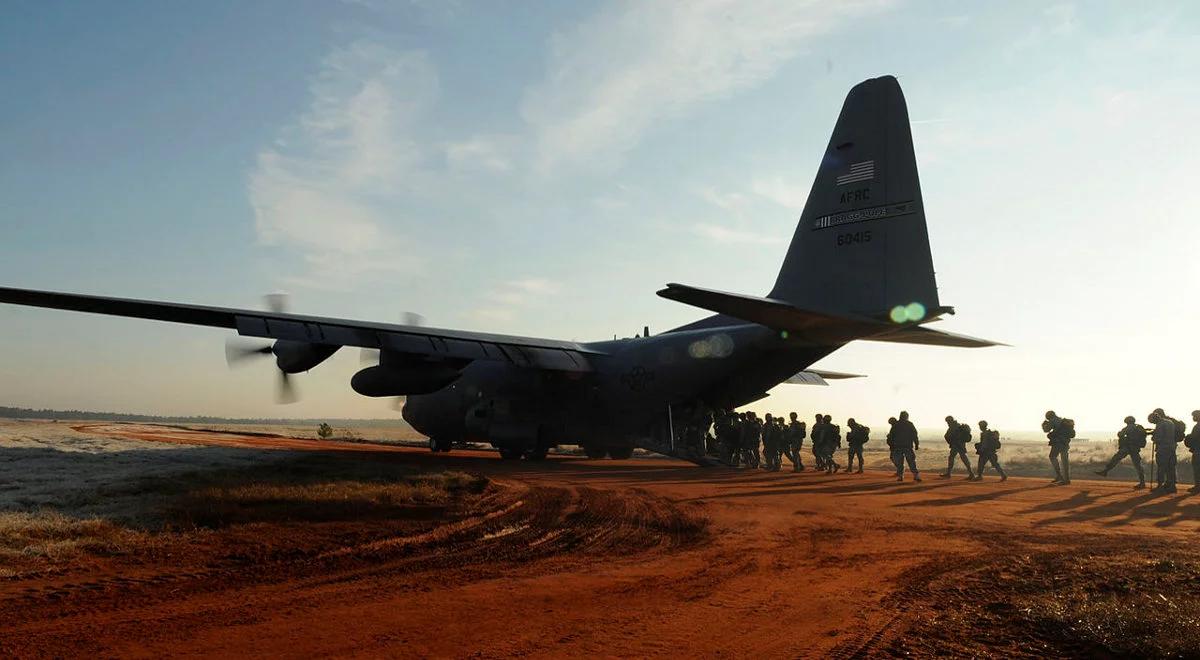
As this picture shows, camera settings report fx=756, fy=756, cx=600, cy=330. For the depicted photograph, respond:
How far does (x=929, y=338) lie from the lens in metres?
19.5

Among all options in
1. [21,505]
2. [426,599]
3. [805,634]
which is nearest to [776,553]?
[805,634]

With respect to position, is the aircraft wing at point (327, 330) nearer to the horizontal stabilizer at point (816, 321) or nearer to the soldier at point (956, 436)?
the horizontal stabilizer at point (816, 321)

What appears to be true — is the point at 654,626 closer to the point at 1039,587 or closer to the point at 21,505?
the point at 1039,587

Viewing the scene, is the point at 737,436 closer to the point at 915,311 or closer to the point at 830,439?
the point at 830,439

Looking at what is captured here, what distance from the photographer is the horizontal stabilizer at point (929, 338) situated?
18500 millimetres

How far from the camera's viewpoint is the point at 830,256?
1894 centimetres

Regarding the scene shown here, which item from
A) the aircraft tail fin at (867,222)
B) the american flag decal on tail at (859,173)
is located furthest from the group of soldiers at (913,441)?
the american flag decal on tail at (859,173)

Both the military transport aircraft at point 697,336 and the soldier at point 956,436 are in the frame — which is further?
the soldier at point 956,436

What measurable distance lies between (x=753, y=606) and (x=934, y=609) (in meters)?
1.49

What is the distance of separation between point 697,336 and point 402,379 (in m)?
8.85

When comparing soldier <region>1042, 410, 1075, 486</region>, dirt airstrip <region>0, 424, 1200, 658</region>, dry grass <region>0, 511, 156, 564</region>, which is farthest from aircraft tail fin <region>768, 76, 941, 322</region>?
dry grass <region>0, 511, 156, 564</region>

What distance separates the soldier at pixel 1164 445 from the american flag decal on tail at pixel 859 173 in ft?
30.5

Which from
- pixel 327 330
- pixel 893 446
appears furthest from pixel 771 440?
pixel 327 330

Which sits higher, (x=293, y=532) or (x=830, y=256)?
(x=830, y=256)
